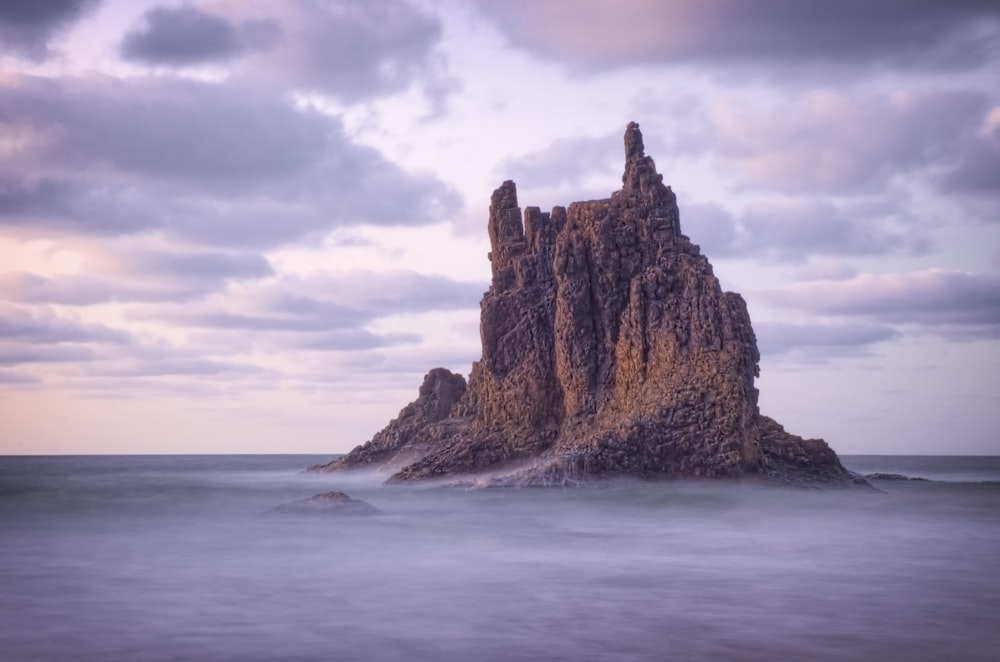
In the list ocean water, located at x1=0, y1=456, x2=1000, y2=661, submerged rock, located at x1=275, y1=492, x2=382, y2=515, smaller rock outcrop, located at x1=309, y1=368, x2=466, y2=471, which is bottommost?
ocean water, located at x1=0, y1=456, x2=1000, y2=661

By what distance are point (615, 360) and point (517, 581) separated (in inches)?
958

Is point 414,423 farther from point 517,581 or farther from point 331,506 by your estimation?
point 517,581

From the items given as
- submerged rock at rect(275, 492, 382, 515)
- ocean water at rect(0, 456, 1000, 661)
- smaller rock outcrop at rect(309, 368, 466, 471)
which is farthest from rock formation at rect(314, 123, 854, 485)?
smaller rock outcrop at rect(309, 368, 466, 471)

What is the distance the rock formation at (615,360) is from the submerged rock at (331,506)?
29.9ft

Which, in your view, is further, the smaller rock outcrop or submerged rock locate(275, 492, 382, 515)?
the smaller rock outcrop

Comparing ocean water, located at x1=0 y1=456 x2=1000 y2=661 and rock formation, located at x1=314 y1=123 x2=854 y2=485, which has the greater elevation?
rock formation, located at x1=314 y1=123 x2=854 y2=485

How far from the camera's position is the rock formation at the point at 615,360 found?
38.9m

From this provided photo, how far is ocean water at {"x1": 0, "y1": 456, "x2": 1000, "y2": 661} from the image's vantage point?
14031 mm

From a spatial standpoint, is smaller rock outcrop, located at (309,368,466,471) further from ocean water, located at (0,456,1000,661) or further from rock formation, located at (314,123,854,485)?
ocean water, located at (0,456,1000,661)

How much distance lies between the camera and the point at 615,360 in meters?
43.3

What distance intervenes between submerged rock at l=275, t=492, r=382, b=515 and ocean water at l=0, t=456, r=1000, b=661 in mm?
617

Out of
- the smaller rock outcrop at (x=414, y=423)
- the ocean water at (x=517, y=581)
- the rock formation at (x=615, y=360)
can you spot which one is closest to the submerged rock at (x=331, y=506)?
the ocean water at (x=517, y=581)

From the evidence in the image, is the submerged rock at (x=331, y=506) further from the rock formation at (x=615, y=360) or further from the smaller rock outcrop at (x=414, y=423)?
the smaller rock outcrop at (x=414, y=423)

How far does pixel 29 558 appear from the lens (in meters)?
23.1
